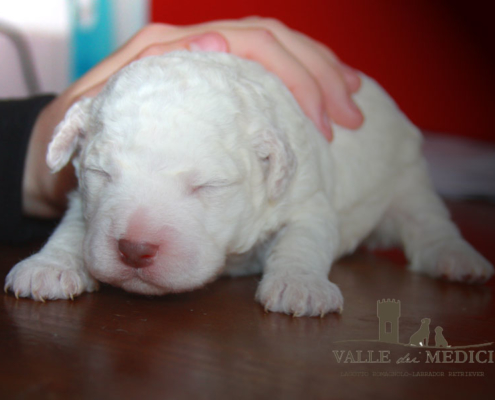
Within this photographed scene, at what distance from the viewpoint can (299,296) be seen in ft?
5.58

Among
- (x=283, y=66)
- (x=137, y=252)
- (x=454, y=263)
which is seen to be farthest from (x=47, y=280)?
(x=454, y=263)

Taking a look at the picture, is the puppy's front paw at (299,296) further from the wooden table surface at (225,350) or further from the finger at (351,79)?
the finger at (351,79)


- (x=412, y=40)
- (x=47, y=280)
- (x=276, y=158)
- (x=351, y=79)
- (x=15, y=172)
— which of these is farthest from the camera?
(x=412, y=40)

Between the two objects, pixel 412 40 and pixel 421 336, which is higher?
pixel 421 336

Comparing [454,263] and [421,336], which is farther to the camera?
[454,263]

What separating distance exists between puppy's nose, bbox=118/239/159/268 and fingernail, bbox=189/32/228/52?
1.13 m

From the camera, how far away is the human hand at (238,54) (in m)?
2.56

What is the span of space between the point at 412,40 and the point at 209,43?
3582 millimetres

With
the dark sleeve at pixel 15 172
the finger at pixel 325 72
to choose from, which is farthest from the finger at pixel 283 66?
the dark sleeve at pixel 15 172

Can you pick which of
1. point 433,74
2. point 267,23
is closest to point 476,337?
point 267,23

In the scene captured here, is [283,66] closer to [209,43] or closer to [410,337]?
[209,43]

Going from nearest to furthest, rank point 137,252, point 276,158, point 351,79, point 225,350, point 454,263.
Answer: point 225,350
point 137,252
point 276,158
point 454,263
point 351,79

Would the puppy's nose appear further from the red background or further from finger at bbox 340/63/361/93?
the red background

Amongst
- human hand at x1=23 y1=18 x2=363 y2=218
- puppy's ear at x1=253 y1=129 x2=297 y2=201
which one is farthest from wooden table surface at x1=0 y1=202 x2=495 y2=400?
human hand at x1=23 y1=18 x2=363 y2=218
